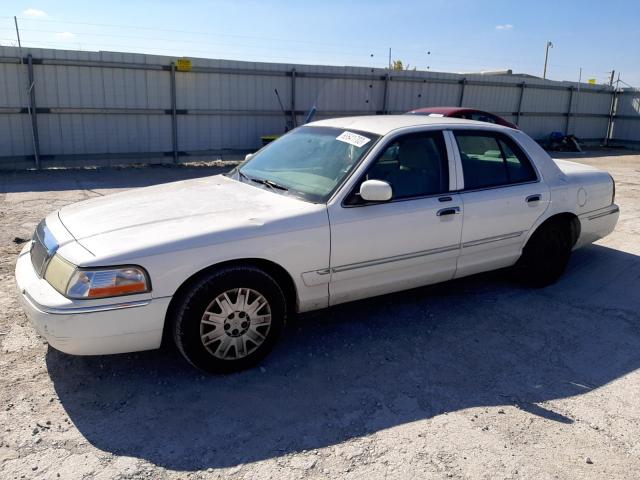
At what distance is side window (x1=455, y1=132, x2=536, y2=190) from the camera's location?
4.50m

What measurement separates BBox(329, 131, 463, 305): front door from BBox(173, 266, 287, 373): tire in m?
0.52

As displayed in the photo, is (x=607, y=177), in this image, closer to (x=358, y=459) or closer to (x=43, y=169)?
(x=358, y=459)

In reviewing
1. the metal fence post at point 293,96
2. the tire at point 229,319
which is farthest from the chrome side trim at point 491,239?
the metal fence post at point 293,96

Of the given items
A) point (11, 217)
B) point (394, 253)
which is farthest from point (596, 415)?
point (11, 217)

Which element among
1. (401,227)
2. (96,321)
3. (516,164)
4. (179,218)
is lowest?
(96,321)

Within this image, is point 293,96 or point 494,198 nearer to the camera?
point 494,198

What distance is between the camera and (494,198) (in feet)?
14.9

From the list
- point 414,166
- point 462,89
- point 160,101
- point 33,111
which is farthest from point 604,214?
point 462,89

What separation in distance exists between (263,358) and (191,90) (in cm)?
1094

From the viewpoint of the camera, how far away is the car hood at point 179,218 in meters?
3.23

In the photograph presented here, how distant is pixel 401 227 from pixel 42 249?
7.93 ft

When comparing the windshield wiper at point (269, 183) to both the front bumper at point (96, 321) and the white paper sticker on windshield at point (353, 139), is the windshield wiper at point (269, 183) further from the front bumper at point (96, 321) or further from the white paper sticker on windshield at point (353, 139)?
the front bumper at point (96, 321)

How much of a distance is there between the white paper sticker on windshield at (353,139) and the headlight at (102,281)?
189cm

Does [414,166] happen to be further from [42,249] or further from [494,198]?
[42,249]
